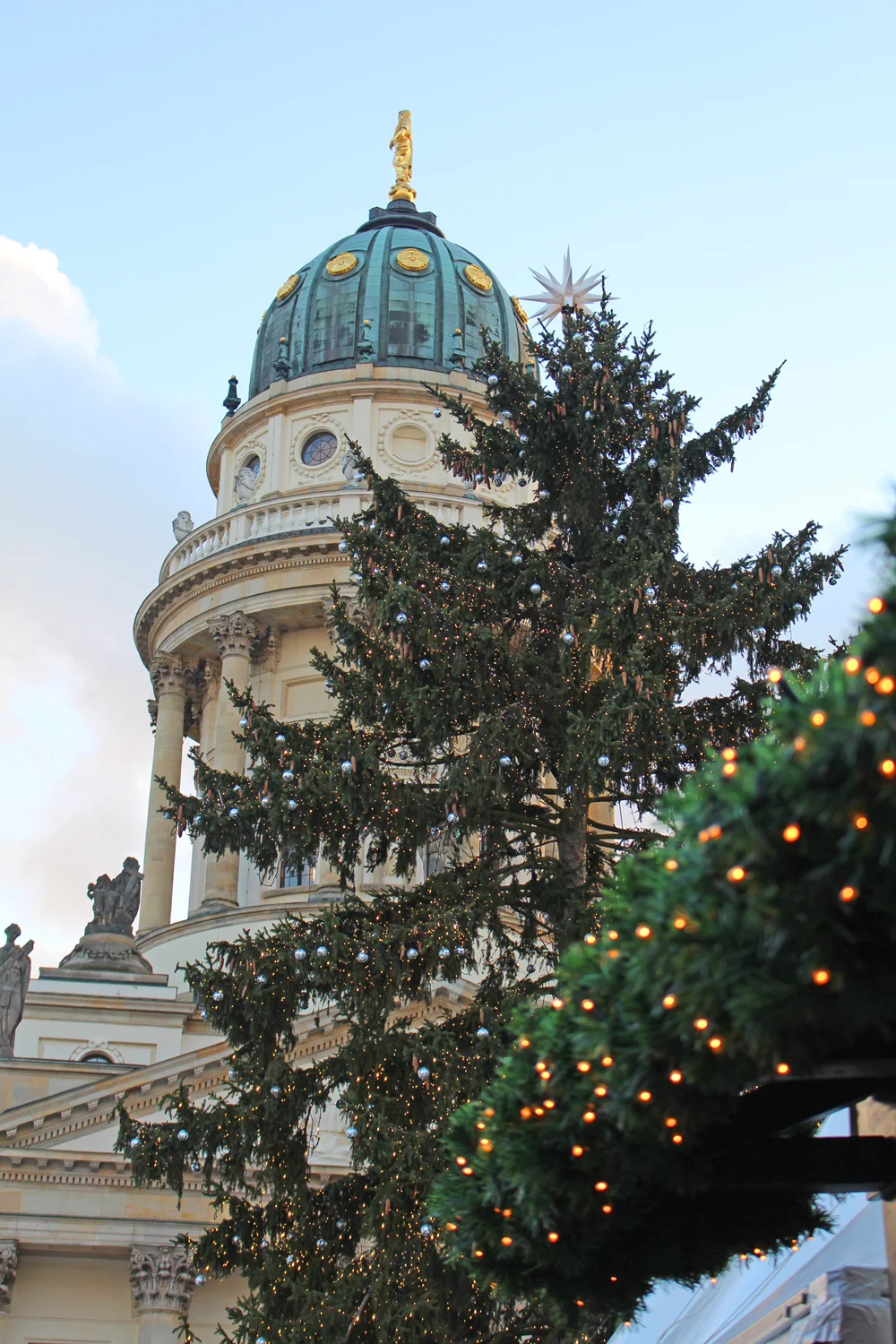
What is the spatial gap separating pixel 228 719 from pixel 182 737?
3518mm

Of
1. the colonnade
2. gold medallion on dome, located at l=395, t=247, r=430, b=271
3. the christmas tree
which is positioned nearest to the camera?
the christmas tree

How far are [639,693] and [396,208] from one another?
41.7 meters

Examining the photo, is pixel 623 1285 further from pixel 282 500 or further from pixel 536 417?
pixel 282 500

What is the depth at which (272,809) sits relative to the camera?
16.2m

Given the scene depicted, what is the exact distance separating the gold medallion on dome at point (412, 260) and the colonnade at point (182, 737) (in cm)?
1250

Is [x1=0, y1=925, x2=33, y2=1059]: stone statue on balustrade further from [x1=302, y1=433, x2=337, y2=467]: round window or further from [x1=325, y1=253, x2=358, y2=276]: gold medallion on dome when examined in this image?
[x1=325, y1=253, x2=358, y2=276]: gold medallion on dome

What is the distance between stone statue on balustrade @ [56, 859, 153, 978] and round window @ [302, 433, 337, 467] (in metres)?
12.8

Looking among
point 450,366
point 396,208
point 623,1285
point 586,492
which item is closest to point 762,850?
point 623,1285

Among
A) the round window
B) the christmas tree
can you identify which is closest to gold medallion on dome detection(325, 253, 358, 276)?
the round window

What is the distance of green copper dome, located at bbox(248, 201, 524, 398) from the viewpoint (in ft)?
159

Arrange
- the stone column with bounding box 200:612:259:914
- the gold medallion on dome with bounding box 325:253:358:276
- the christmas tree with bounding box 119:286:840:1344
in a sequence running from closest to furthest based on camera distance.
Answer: the christmas tree with bounding box 119:286:840:1344 < the stone column with bounding box 200:612:259:914 < the gold medallion on dome with bounding box 325:253:358:276

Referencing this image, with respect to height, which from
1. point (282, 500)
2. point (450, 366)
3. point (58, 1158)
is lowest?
point (58, 1158)

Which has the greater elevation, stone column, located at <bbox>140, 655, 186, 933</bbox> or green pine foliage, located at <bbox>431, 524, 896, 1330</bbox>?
stone column, located at <bbox>140, 655, 186, 933</bbox>

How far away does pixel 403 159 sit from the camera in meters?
56.1
